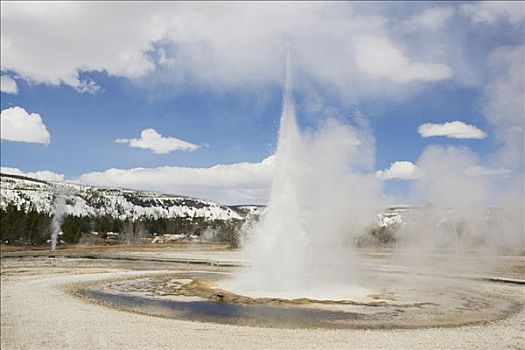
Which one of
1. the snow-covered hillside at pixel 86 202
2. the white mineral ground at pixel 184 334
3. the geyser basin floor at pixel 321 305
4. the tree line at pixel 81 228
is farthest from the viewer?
the snow-covered hillside at pixel 86 202

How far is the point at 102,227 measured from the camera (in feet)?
287

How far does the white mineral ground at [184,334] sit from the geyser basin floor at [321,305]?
3.11ft

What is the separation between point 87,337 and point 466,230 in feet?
113

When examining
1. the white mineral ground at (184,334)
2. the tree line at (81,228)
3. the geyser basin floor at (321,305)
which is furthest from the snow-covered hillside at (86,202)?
the white mineral ground at (184,334)

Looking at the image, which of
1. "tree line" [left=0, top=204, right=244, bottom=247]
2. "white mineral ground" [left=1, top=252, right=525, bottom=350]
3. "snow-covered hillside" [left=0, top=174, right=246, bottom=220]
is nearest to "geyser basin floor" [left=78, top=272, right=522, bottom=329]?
"white mineral ground" [left=1, top=252, right=525, bottom=350]

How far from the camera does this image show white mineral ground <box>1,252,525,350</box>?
→ 11.2 m

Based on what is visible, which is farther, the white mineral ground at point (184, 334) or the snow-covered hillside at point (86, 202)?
the snow-covered hillside at point (86, 202)

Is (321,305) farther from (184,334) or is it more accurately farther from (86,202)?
(86,202)

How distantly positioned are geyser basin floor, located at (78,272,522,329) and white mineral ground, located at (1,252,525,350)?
0.95 metres

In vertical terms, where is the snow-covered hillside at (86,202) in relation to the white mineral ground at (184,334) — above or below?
above

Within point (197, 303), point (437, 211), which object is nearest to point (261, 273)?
point (197, 303)

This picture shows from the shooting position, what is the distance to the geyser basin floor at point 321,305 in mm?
14680

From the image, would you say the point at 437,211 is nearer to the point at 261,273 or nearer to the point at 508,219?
the point at 508,219

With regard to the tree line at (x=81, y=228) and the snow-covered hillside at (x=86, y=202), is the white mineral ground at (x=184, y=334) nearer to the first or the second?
the tree line at (x=81, y=228)
